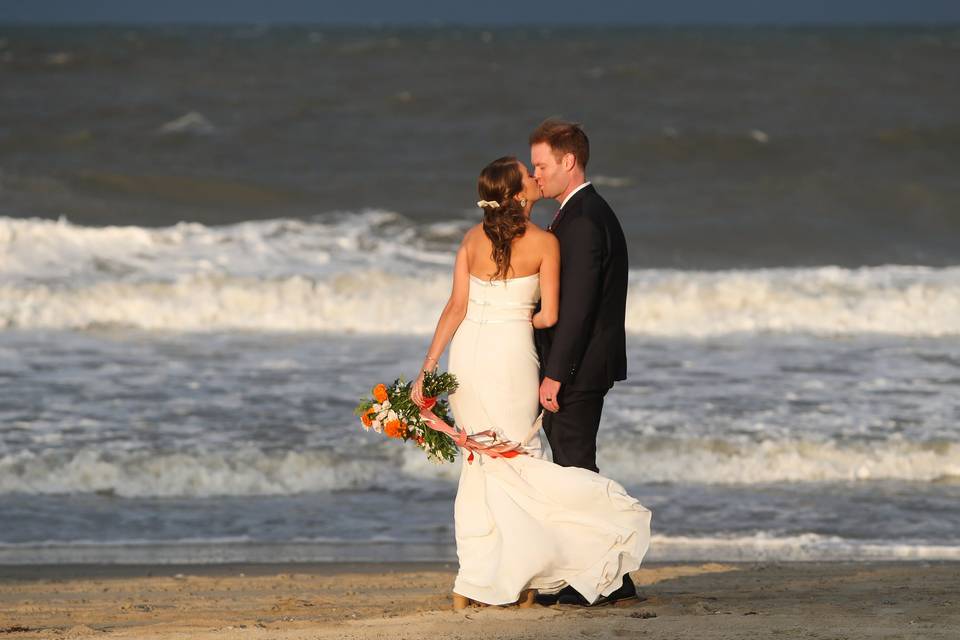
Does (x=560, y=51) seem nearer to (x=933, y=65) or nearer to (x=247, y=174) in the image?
(x=933, y=65)

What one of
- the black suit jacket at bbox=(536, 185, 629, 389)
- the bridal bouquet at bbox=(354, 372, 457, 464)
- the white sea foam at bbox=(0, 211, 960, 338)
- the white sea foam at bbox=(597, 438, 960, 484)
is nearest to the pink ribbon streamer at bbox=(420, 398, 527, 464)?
the bridal bouquet at bbox=(354, 372, 457, 464)

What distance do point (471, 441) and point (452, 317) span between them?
46 cm

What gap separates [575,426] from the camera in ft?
15.5

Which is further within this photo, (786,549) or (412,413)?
(786,549)

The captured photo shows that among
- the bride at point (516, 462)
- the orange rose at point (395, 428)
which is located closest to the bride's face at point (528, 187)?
the bride at point (516, 462)

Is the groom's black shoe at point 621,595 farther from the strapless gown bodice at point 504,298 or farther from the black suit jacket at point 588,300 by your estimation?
the strapless gown bodice at point 504,298

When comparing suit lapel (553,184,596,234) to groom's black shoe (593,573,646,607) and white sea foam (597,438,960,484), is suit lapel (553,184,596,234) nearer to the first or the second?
groom's black shoe (593,573,646,607)

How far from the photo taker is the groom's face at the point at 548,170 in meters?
4.66

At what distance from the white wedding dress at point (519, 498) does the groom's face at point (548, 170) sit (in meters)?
0.33

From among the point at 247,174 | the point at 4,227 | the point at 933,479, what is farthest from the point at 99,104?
the point at 933,479

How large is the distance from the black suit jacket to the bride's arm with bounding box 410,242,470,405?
0.30m

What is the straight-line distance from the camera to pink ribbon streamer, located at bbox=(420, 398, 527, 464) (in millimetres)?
4645

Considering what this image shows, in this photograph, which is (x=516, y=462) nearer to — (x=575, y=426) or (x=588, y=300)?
(x=575, y=426)

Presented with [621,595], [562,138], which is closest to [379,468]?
[621,595]
